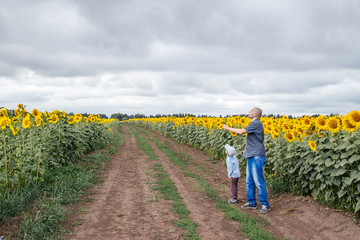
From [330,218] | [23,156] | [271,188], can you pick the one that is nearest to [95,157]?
[23,156]

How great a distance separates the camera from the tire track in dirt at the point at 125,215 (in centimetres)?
513

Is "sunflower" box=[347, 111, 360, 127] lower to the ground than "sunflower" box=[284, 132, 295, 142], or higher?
higher

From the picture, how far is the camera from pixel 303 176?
7.20m

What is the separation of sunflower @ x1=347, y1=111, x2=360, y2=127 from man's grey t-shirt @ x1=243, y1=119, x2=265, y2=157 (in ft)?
5.99

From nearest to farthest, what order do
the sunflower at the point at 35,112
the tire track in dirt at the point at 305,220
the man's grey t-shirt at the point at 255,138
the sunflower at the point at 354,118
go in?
the tire track in dirt at the point at 305,220 → the sunflower at the point at 354,118 → the man's grey t-shirt at the point at 255,138 → the sunflower at the point at 35,112

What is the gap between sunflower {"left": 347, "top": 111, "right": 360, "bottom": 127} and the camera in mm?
5680

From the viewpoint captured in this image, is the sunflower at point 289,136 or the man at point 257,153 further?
the sunflower at point 289,136

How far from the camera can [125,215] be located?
19.9ft

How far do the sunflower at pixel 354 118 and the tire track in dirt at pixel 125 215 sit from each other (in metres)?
4.03

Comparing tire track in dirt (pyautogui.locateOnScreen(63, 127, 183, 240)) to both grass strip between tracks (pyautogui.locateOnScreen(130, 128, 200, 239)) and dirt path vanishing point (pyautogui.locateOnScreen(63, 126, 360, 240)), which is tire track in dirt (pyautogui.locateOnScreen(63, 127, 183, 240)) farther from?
grass strip between tracks (pyautogui.locateOnScreen(130, 128, 200, 239))

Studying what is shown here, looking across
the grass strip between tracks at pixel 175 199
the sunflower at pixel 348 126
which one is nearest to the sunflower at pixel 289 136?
the sunflower at pixel 348 126

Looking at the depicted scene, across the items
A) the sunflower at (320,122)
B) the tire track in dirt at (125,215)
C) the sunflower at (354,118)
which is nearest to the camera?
the tire track in dirt at (125,215)

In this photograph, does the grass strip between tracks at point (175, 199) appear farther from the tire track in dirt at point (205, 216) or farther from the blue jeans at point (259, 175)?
the blue jeans at point (259, 175)

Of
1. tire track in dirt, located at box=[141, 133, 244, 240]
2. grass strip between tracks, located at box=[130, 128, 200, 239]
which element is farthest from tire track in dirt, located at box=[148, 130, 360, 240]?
grass strip between tracks, located at box=[130, 128, 200, 239]
